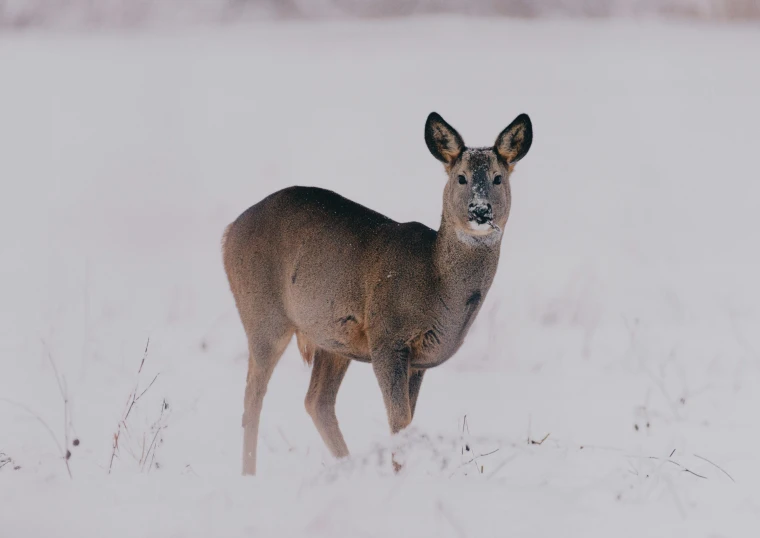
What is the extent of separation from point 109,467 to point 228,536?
1161 millimetres

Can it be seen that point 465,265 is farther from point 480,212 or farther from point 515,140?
point 515,140

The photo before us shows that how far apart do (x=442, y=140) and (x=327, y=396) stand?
172 cm

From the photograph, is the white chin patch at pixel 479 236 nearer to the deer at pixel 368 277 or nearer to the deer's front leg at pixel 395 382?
the deer at pixel 368 277

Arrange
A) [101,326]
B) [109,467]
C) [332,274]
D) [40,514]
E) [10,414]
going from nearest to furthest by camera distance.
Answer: [40,514]
[109,467]
[332,274]
[10,414]
[101,326]

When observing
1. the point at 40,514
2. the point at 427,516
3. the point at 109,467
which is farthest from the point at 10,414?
the point at 427,516

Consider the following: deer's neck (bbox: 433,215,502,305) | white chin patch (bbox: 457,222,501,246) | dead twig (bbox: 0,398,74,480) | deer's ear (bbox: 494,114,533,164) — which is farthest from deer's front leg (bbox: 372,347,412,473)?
dead twig (bbox: 0,398,74,480)

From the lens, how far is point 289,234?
5953mm

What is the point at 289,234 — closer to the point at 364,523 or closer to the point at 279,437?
Answer: the point at 279,437

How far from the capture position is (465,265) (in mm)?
5398

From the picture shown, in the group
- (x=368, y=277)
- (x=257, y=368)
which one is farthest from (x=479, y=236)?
(x=257, y=368)

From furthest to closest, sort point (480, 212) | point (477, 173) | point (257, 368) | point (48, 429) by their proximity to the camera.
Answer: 1. point (257, 368)
2. point (48, 429)
3. point (477, 173)
4. point (480, 212)

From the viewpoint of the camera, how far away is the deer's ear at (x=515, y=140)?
5379 millimetres

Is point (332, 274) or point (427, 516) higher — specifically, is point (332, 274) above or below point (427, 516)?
above

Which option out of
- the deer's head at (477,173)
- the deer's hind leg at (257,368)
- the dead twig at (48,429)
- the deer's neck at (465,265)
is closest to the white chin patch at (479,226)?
the deer's head at (477,173)
